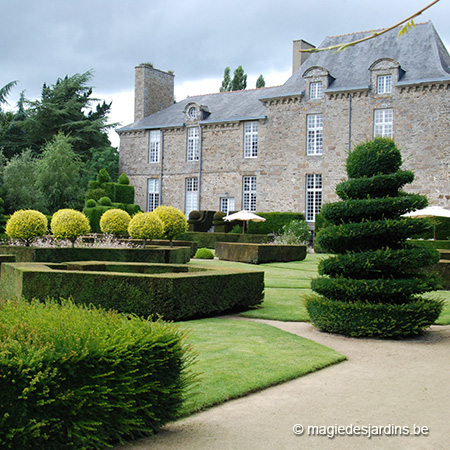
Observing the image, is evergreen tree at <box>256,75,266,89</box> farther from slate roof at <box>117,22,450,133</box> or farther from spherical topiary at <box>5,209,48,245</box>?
spherical topiary at <box>5,209,48,245</box>

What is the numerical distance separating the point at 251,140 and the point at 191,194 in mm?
5147

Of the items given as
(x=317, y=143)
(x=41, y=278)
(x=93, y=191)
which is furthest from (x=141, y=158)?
(x=41, y=278)

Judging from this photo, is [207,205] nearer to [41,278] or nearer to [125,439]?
[41,278]

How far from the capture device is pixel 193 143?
1361 inches

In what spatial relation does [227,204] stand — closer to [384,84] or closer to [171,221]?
[384,84]

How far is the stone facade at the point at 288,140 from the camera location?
2727 cm

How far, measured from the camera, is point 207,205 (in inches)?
1320

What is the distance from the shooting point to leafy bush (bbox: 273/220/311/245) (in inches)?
1082

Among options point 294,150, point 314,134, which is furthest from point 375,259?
point 294,150

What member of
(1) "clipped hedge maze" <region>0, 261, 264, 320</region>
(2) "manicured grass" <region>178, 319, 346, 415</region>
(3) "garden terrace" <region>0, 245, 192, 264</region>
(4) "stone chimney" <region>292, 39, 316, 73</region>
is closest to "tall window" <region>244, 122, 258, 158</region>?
(4) "stone chimney" <region>292, 39, 316, 73</region>

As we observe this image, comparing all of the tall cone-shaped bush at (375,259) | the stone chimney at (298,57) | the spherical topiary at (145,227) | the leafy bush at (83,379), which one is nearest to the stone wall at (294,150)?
the stone chimney at (298,57)

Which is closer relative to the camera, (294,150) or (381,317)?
(381,317)

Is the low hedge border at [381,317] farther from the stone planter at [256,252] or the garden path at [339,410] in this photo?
the stone planter at [256,252]

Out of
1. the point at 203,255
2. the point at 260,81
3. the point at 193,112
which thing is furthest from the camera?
the point at 260,81
